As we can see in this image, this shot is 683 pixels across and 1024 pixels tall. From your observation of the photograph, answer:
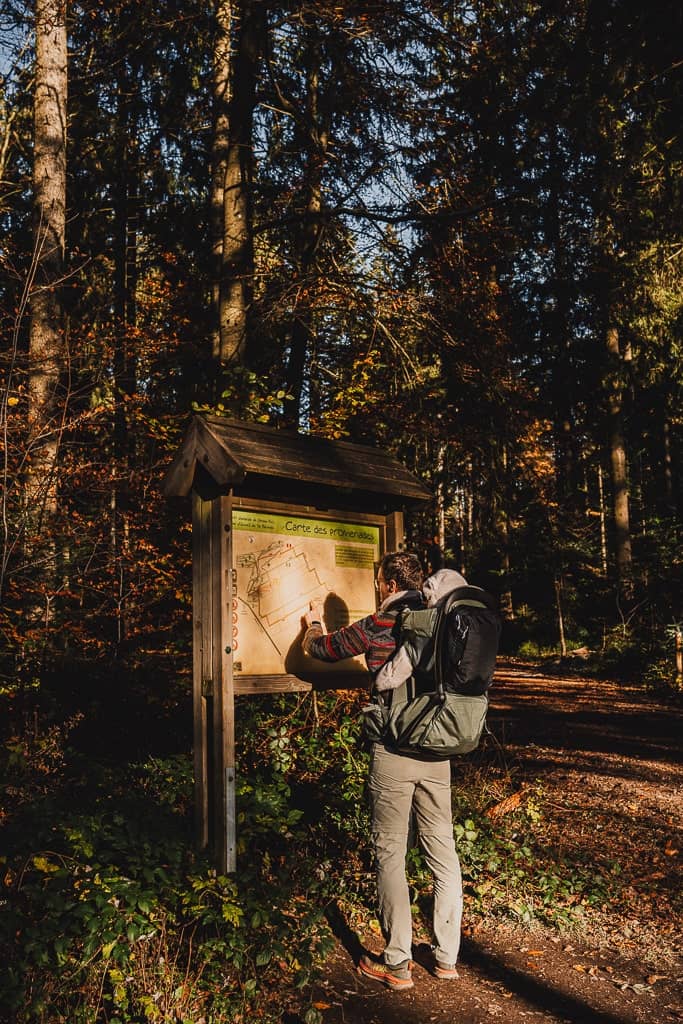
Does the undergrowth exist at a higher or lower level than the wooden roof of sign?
lower

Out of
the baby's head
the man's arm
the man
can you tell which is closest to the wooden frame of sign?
the man's arm

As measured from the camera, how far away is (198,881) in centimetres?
394

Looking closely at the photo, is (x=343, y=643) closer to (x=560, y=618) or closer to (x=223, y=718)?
(x=223, y=718)

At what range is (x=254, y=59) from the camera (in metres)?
9.19

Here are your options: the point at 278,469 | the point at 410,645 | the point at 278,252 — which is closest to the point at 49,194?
the point at 278,252

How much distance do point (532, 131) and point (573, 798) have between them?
6.73 m

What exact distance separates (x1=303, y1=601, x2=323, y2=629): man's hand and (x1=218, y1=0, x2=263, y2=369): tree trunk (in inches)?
166

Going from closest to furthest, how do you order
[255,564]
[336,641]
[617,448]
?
[336,641]
[255,564]
[617,448]

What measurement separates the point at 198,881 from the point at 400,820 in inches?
40.7

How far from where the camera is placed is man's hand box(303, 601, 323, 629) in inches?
Answer: 194

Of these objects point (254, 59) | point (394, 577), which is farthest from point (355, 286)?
point (394, 577)

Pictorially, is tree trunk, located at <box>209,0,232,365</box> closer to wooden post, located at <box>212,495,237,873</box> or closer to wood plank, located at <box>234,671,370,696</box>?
wood plank, located at <box>234,671,370,696</box>

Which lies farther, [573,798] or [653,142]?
[653,142]

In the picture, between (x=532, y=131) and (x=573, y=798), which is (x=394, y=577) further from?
(x=532, y=131)
